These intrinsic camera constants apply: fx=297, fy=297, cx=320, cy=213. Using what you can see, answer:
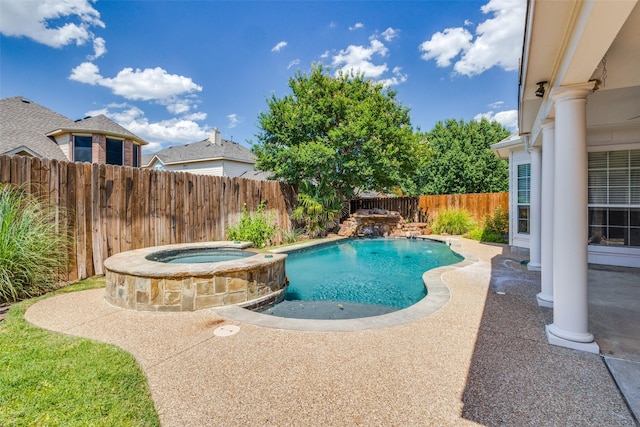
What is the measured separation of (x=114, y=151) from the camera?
15945mm

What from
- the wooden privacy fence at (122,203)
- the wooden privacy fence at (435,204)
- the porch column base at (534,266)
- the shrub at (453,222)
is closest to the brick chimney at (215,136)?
the wooden privacy fence at (435,204)

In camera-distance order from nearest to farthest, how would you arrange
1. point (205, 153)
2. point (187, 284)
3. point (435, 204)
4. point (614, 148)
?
point (187, 284) < point (614, 148) < point (435, 204) < point (205, 153)

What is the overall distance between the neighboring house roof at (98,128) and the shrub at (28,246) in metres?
12.2

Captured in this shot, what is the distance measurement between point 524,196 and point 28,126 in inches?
823

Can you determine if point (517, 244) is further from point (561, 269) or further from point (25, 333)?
point (25, 333)

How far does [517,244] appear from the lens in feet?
29.9

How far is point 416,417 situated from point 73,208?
259 inches

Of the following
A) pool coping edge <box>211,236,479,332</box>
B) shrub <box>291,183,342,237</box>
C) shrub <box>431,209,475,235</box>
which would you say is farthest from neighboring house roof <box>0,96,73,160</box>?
shrub <box>431,209,475,235</box>

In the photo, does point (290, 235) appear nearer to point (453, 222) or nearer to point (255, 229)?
point (255, 229)

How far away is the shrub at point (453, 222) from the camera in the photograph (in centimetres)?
1386

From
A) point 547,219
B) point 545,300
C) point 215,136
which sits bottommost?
point 545,300

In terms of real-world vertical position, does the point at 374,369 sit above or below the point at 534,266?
below

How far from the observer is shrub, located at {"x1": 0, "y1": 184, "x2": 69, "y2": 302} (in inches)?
174

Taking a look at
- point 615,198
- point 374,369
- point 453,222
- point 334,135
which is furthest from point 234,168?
point 374,369
